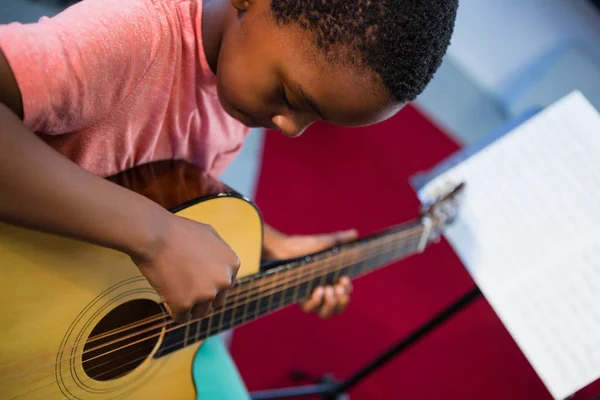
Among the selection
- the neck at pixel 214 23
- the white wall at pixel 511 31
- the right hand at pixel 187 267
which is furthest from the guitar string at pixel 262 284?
the white wall at pixel 511 31

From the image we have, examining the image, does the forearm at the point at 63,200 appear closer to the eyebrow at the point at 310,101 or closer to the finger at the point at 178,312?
the finger at the point at 178,312

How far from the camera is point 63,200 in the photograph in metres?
0.55

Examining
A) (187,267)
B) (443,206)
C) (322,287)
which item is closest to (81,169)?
(187,267)

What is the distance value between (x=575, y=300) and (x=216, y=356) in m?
0.64

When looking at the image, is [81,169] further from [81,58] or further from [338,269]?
[338,269]

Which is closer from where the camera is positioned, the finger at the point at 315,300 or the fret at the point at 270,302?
the fret at the point at 270,302

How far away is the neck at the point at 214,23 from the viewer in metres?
0.72

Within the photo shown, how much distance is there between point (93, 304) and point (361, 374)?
821 millimetres

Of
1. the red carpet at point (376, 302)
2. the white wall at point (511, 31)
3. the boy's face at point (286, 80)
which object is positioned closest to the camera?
the boy's face at point (286, 80)

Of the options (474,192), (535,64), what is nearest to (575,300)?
(474,192)

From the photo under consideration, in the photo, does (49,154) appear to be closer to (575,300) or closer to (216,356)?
(216,356)

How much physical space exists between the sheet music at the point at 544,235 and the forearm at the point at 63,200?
66 centimetres

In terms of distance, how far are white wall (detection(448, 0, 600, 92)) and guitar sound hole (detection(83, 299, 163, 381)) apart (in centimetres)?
190

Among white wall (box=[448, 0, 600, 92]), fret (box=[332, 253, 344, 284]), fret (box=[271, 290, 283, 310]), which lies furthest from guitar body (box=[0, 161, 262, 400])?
white wall (box=[448, 0, 600, 92])
